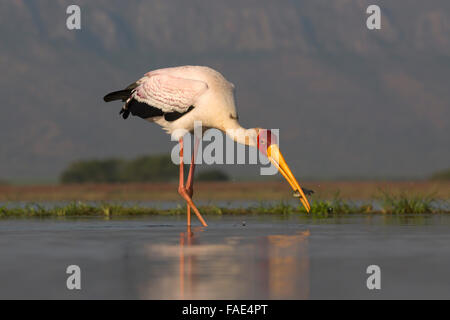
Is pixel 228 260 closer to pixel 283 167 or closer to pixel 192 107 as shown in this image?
pixel 283 167

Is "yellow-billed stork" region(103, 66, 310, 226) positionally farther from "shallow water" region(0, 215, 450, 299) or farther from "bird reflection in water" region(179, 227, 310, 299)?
"bird reflection in water" region(179, 227, 310, 299)

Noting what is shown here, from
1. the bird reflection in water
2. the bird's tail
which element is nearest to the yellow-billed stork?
the bird's tail

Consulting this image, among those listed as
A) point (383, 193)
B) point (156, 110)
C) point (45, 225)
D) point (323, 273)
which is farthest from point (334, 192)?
point (323, 273)

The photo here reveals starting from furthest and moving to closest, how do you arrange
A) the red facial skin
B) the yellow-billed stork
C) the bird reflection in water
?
the yellow-billed stork
the red facial skin
the bird reflection in water

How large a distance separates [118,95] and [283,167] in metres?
3.86

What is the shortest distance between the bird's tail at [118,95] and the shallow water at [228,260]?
2648 millimetres

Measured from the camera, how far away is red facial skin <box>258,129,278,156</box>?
12359mm

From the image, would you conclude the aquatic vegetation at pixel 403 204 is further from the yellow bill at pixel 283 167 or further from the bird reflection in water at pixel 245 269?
the bird reflection in water at pixel 245 269

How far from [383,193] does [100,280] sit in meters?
10.0

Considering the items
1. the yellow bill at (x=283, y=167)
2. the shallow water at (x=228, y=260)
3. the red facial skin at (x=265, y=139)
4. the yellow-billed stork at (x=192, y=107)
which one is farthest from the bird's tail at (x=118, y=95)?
the yellow bill at (x=283, y=167)

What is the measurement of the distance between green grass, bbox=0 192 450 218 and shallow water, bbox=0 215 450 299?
295 centimetres

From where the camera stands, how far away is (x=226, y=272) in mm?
6953

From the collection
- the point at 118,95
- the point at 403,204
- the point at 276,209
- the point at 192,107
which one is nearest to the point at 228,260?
the point at 192,107
